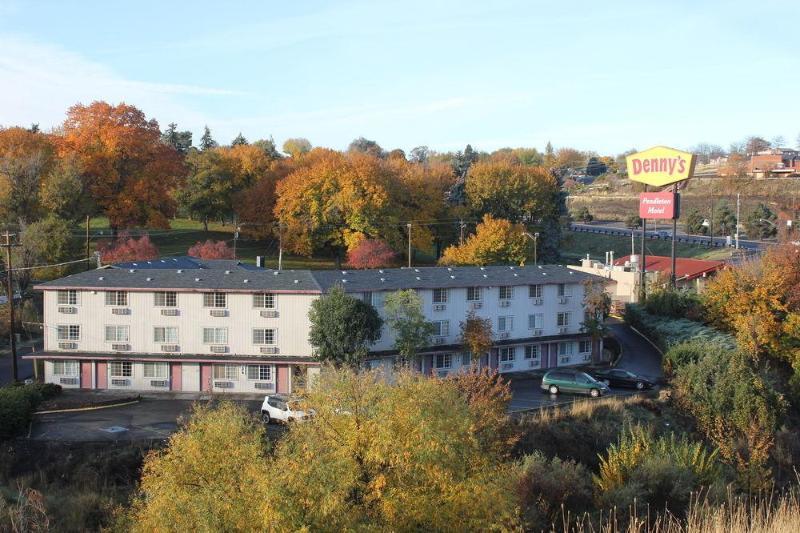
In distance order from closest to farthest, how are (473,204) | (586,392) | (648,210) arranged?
(586,392)
(648,210)
(473,204)

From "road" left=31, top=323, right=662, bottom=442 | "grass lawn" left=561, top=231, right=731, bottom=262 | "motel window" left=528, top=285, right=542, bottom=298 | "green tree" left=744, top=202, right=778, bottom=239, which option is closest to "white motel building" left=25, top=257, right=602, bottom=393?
"road" left=31, top=323, right=662, bottom=442

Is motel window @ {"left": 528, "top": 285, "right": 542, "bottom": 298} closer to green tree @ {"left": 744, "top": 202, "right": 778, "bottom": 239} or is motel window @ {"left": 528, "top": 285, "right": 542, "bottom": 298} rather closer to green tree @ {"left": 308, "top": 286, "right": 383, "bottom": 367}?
green tree @ {"left": 308, "top": 286, "right": 383, "bottom": 367}

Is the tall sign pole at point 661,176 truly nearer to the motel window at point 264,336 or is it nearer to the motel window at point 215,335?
the motel window at point 264,336

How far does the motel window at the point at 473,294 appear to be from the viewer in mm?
47312

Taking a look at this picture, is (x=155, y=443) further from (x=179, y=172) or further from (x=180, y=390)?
(x=179, y=172)

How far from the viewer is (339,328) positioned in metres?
40.1

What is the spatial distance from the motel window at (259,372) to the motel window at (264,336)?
1312mm

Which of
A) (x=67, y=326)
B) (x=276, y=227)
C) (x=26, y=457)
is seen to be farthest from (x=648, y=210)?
(x=26, y=457)

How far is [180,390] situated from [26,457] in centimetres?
1053

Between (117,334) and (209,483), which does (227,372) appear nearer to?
(117,334)

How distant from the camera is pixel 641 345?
5575 cm

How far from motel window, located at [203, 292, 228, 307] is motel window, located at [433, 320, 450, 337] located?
12.1 meters

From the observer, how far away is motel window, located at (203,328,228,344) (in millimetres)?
43094

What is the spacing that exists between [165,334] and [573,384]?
2241 centimetres
